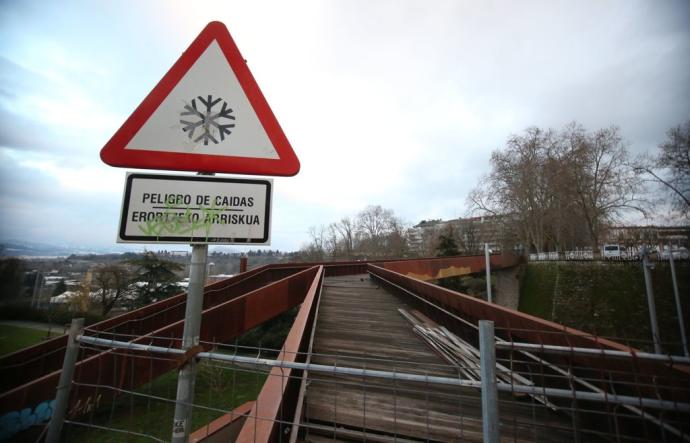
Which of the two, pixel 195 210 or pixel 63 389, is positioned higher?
pixel 195 210

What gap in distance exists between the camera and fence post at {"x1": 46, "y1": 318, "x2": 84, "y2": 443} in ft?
5.35

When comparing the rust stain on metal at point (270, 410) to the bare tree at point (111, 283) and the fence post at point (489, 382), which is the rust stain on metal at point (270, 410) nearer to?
the fence post at point (489, 382)

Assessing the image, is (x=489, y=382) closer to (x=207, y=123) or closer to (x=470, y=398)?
(x=470, y=398)

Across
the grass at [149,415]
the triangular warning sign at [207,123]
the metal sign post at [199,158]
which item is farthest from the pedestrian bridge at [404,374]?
the grass at [149,415]

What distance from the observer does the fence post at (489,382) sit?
4.02 feet

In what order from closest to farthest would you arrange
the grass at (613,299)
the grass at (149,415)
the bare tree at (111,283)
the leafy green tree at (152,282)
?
1. the grass at (149,415)
2. the grass at (613,299)
3. the leafy green tree at (152,282)
4. the bare tree at (111,283)

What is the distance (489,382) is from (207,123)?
1.95m

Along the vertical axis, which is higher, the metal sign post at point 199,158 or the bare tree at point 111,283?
the metal sign post at point 199,158

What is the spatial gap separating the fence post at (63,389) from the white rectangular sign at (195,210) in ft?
2.98

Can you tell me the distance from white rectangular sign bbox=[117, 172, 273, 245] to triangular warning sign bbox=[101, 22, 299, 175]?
0.11 meters

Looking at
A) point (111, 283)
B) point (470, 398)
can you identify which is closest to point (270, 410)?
point (470, 398)

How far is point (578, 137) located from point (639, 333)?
26.2 metres

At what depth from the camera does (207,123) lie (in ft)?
5.15

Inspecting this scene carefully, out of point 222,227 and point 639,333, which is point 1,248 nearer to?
point 222,227
